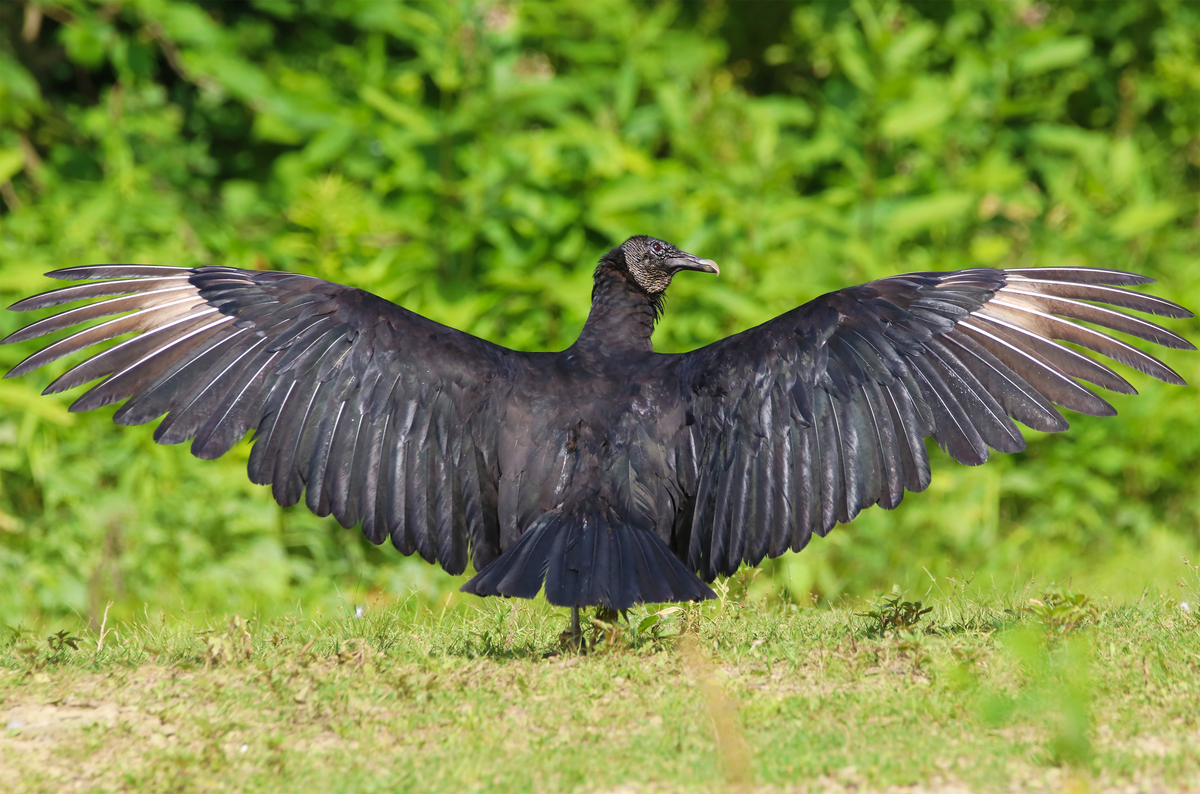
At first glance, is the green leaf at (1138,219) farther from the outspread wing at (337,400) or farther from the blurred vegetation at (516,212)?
the outspread wing at (337,400)

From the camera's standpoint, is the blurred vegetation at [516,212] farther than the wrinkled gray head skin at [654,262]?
Yes

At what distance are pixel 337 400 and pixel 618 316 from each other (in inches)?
51.2

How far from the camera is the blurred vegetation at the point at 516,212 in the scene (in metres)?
6.95

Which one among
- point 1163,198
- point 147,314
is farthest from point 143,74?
point 1163,198

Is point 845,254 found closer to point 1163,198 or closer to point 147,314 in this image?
point 1163,198

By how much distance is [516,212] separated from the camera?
7.26 metres

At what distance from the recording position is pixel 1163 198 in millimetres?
9141

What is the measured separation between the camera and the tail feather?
3.84 m

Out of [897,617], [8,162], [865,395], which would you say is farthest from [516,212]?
[897,617]

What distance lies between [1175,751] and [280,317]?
3.25 meters

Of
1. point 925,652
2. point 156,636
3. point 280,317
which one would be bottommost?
point 156,636

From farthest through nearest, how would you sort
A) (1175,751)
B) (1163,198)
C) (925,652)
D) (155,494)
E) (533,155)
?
(1163,198) < (533,155) < (155,494) < (925,652) < (1175,751)

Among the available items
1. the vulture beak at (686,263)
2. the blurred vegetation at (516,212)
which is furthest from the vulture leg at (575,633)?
the blurred vegetation at (516,212)

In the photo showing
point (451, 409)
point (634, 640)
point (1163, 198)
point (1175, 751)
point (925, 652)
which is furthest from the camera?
point (1163, 198)
